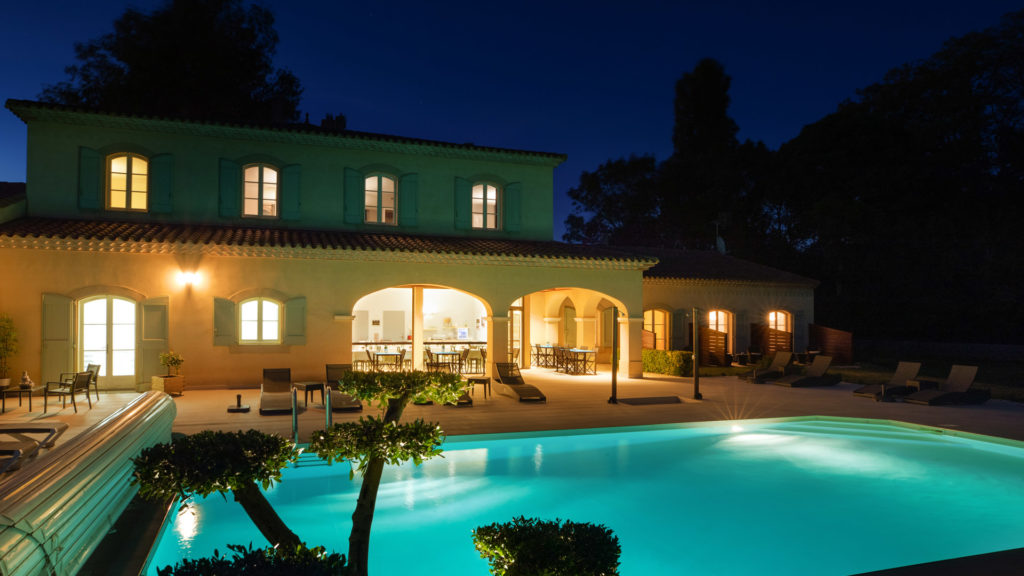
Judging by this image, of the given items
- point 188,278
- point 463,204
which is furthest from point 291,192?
point 463,204

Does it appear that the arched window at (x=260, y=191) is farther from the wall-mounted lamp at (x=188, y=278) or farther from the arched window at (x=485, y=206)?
the arched window at (x=485, y=206)

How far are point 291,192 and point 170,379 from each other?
5.46m

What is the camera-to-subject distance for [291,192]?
51.7ft

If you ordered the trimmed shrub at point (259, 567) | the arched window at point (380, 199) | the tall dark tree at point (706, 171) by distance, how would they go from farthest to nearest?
the tall dark tree at point (706, 171) < the arched window at point (380, 199) < the trimmed shrub at point (259, 567)

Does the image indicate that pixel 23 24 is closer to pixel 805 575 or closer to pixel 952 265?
pixel 805 575

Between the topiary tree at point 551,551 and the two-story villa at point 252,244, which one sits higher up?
the two-story villa at point 252,244

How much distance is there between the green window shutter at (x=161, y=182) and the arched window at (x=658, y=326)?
14.4 meters

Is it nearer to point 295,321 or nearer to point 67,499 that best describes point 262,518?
point 67,499

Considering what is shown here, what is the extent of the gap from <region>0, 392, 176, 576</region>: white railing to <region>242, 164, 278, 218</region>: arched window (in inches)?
413

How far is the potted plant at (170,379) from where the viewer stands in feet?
41.4

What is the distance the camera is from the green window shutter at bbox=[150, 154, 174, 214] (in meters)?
14.7

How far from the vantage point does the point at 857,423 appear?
35.0ft

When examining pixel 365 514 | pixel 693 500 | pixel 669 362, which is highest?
pixel 365 514

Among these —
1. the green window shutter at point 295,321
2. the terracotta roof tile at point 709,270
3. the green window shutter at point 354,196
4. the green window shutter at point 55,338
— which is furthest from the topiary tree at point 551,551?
the terracotta roof tile at point 709,270
